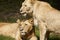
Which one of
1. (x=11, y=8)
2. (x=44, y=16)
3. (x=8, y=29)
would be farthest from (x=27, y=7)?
(x=11, y=8)

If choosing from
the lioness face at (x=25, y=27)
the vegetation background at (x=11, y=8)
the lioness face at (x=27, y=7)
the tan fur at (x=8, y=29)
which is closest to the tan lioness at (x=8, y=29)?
the tan fur at (x=8, y=29)

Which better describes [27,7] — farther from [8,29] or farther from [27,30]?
[8,29]

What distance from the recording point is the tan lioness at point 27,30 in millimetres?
6875

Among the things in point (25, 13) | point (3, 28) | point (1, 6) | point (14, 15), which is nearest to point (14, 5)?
point (1, 6)

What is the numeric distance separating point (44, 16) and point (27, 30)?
0.57m

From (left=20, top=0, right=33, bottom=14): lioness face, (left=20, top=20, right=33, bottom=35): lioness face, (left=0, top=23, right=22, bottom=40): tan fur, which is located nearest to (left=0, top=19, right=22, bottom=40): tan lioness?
(left=0, top=23, right=22, bottom=40): tan fur

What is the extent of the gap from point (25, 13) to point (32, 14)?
0.19 metres

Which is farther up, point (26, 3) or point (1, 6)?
point (26, 3)

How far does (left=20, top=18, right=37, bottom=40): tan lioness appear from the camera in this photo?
6.87m

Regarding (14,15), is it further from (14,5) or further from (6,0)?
(6,0)

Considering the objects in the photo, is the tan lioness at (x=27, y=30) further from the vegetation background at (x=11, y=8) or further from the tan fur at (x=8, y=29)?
the vegetation background at (x=11, y=8)

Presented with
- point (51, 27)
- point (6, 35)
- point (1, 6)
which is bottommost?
point (1, 6)

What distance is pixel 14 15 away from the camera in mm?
12344

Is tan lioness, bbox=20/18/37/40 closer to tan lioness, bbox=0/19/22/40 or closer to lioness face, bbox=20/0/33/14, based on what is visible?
lioness face, bbox=20/0/33/14
